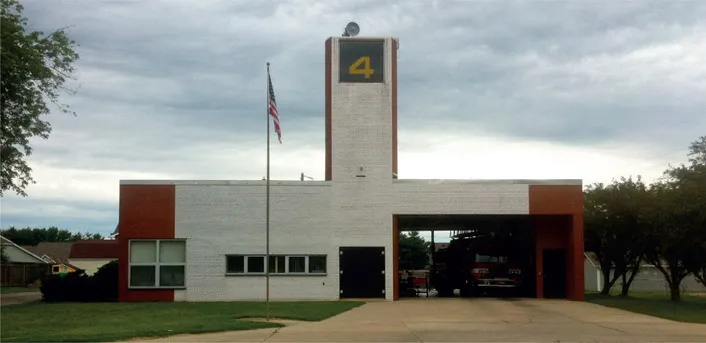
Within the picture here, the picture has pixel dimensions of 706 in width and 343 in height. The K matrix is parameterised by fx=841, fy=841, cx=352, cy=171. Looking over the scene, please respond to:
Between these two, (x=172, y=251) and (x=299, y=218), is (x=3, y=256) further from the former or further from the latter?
(x=299, y=218)

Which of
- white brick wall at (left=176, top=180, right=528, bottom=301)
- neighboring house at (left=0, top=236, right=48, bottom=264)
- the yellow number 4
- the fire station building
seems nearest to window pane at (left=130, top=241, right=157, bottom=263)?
the fire station building

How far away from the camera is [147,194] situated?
33.6 metres

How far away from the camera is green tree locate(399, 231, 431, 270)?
93.2 meters

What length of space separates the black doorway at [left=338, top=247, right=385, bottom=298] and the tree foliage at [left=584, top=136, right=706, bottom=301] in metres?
10.5

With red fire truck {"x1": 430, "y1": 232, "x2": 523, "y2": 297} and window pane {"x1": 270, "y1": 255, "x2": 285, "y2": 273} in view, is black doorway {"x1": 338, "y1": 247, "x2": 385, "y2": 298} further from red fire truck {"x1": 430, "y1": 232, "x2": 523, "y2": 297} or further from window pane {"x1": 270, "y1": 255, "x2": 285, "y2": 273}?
red fire truck {"x1": 430, "y1": 232, "x2": 523, "y2": 297}

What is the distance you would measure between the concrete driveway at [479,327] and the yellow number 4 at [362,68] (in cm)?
998

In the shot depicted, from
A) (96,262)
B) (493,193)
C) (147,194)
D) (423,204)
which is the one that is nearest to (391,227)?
(423,204)

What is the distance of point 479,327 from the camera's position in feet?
69.6

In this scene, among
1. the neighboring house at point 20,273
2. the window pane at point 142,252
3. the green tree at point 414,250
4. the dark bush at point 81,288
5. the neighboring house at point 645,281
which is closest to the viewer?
the window pane at point 142,252

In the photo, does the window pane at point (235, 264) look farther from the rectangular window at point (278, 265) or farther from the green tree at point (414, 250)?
the green tree at point (414, 250)

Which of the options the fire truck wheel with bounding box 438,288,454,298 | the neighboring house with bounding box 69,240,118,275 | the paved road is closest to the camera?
the paved road

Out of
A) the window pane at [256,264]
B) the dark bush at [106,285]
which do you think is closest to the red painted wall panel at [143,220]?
the dark bush at [106,285]

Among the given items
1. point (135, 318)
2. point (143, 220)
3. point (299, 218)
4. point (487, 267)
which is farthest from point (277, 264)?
point (135, 318)

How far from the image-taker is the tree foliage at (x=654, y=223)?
29.3 metres
